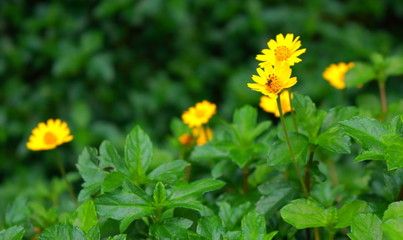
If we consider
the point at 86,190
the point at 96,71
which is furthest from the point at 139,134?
the point at 96,71

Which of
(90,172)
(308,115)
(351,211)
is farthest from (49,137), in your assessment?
(351,211)

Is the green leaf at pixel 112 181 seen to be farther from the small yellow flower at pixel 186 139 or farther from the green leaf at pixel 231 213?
the small yellow flower at pixel 186 139

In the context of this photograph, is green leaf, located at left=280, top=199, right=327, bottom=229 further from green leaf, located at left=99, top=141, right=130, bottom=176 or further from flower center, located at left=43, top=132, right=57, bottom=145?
flower center, located at left=43, top=132, right=57, bottom=145

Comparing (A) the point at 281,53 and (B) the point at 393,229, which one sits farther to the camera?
(A) the point at 281,53

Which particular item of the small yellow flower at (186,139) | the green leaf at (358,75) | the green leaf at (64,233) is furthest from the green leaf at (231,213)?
the green leaf at (358,75)

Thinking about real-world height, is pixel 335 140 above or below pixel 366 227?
above

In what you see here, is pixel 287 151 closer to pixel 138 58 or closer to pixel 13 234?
pixel 13 234
